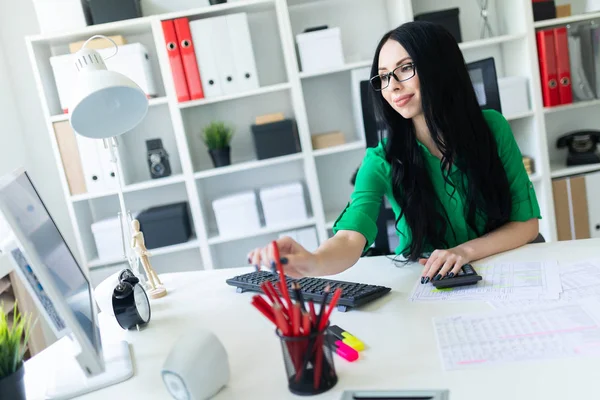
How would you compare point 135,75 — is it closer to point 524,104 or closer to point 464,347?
point 524,104

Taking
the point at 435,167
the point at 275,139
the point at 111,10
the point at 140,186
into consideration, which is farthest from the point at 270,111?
the point at 435,167

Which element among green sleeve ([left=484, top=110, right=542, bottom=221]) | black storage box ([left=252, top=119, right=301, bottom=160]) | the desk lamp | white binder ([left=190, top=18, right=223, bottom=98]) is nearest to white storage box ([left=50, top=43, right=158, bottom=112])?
white binder ([left=190, top=18, right=223, bottom=98])

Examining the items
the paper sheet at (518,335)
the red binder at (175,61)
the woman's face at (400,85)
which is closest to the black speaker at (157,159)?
the red binder at (175,61)

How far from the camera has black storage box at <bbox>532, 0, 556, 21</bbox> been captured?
284cm

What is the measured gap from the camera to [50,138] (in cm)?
295

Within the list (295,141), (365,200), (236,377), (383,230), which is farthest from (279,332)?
(295,141)

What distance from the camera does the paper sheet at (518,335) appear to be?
0.87 metres

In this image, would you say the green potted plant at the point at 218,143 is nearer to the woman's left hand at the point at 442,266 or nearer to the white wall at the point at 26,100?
the white wall at the point at 26,100

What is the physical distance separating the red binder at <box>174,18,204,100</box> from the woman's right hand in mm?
1730

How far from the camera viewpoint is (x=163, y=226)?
2.85 metres

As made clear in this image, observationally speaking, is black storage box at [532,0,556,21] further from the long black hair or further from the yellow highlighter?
the yellow highlighter

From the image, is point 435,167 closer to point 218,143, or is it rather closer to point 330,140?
point 330,140

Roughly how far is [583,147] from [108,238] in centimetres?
252

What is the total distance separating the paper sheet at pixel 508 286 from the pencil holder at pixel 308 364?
1.22 feet
